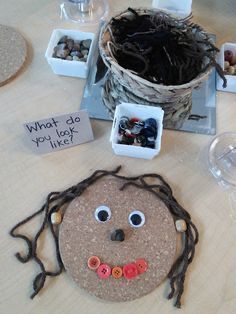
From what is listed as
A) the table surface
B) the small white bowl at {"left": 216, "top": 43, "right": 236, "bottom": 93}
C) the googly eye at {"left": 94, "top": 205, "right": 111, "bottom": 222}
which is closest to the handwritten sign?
the table surface

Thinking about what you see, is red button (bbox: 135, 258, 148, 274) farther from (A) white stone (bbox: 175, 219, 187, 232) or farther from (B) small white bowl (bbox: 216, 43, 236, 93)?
(B) small white bowl (bbox: 216, 43, 236, 93)

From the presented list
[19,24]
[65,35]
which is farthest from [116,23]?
[19,24]

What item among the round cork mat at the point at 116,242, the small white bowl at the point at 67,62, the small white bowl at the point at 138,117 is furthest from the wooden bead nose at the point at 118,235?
the small white bowl at the point at 67,62

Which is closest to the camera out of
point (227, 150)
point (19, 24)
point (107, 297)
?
point (107, 297)

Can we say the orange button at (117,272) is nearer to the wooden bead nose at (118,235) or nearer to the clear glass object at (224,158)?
the wooden bead nose at (118,235)

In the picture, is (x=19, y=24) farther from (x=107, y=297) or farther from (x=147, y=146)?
(x=107, y=297)

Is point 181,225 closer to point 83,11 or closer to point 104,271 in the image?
point 104,271

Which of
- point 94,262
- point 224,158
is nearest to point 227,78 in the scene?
point 224,158
